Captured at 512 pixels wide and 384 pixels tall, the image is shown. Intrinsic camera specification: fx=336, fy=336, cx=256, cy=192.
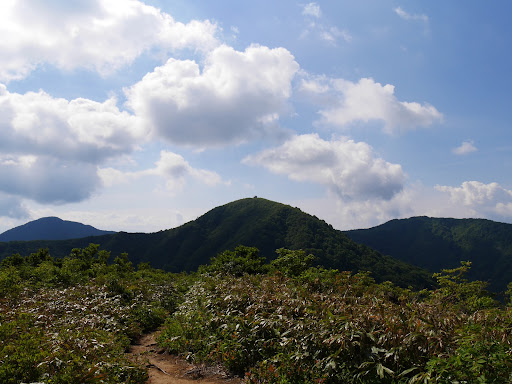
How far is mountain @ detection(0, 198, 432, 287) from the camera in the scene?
10919cm

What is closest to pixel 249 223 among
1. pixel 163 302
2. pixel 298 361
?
pixel 163 302

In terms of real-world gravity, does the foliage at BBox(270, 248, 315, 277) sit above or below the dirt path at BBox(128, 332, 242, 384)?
above

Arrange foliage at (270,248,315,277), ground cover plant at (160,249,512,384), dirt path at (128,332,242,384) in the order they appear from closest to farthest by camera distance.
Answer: ground cover plant at (160,249,512,384) → dirt path at (128,332,242,384) → foliage at (270,248,315,277)

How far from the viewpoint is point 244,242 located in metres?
135

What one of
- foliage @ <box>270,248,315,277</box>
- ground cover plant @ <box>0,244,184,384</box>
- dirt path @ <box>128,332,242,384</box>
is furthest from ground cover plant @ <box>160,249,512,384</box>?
foliage @ <box>270,248,315,277</box>

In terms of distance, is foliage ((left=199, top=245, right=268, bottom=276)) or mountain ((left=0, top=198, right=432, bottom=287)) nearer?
foliage ((left=199, top=245, right=268, bottom=276))

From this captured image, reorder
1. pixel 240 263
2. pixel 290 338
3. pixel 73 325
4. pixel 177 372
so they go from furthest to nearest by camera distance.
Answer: pixel 240 263 → pixel 73 325 → pixel 177 372 → pixel 290 338

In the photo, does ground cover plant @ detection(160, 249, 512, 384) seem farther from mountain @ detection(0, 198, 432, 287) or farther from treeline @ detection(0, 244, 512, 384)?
mountain @ detection(0, 198, 432, 287)

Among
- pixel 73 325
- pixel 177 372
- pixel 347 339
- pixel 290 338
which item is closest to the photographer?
pixel 347 339

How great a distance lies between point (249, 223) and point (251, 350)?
14790 centimetres

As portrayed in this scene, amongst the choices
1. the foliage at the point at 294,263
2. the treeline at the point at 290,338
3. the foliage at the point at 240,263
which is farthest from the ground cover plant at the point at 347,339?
the foliage at the point at 240,263

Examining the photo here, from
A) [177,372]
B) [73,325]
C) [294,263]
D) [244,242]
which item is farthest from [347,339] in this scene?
[244,242]

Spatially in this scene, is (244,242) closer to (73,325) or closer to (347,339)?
(73,325)

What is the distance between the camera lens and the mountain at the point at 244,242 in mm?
109188
